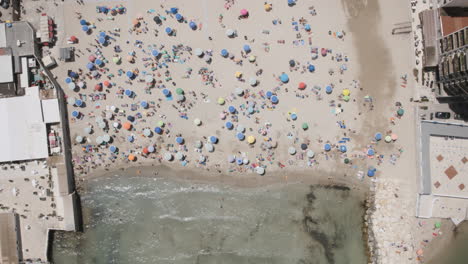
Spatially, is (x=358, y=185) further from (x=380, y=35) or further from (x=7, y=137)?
(x=7, y=137)

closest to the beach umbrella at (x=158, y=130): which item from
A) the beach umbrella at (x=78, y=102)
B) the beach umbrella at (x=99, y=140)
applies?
the beach umbrella at (x=99, y=140)

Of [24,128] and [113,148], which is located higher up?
[24,128]

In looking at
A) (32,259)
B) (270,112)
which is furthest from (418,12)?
(32,259)

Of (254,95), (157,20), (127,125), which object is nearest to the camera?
(127,125)

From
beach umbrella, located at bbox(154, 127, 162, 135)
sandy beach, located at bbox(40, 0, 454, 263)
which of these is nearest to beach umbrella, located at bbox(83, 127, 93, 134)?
sandy beach, located at bbox(40, 0, 454, 263)

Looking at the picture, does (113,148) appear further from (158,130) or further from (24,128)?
(24,128)

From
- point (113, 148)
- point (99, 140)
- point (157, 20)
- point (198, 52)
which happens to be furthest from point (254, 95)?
point (99, 140)

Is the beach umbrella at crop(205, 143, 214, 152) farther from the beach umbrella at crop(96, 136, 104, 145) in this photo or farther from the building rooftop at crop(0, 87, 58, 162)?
the building rooftop at crop(0, 87, 58, 162)
